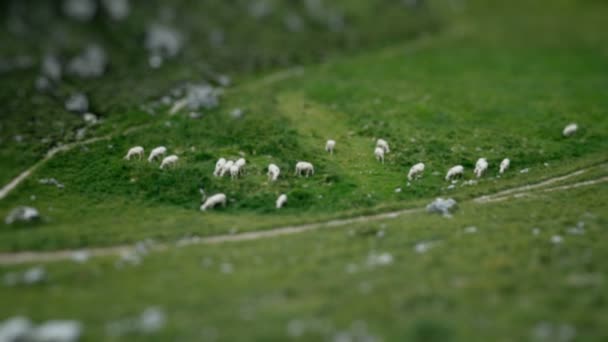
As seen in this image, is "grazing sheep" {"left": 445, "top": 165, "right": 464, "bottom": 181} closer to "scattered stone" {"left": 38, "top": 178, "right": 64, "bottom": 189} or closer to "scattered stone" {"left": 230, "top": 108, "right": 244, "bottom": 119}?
"scattered stone" {"left": 230, "top": 108, "right": 244, "bottom": 119}

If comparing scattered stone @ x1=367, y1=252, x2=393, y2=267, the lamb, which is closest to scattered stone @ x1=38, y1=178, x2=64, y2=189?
the lamb

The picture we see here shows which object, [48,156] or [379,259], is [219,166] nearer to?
[48,156]

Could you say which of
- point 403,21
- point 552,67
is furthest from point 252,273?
point 403,21

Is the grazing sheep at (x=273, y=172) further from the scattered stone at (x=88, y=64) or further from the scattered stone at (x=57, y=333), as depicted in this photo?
the scattered stone at (x=88, y=64)

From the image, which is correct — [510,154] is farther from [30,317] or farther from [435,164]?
[30,317]

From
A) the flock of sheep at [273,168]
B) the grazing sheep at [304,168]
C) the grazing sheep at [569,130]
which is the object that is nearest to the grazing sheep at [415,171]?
the flock of sheep at [273,168]
